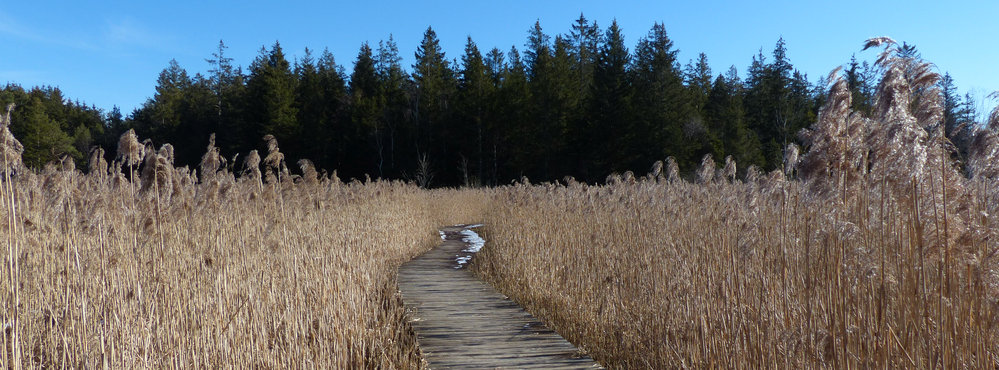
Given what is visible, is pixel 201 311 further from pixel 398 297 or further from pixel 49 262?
pixel 398 297

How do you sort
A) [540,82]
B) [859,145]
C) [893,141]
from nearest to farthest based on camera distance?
[893,141], [859,145], [540,82]

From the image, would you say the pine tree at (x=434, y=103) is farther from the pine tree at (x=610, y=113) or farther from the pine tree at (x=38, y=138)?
the pine tree at (x=38, y=138)

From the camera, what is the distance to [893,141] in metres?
2.05

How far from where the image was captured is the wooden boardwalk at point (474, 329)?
4.02 meters

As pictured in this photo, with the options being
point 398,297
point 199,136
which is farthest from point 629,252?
point 199,136

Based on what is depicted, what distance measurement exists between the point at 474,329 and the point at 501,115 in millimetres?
26325

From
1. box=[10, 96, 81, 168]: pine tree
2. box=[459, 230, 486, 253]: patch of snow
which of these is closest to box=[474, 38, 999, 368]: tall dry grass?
box=[459, 230, 486, 253]: patch of snow

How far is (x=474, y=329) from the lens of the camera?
4832 millimetres

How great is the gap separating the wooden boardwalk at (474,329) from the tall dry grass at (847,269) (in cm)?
58

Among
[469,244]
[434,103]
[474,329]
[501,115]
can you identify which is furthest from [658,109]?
[474,329]

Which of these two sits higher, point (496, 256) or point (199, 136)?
point (199, 136)

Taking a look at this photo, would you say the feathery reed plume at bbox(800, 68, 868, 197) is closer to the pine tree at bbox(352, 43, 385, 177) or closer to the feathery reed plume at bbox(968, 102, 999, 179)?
the feathery reed plume at bbox(968, 102, 999, 179)

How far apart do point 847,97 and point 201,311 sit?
3067mm

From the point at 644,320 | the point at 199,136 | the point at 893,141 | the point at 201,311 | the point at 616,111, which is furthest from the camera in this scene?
the point at 199,136
